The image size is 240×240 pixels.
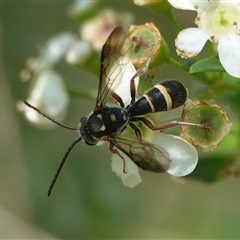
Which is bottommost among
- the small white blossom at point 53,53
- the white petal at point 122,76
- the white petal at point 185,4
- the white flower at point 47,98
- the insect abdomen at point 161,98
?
the insect abdomen at point 161,98

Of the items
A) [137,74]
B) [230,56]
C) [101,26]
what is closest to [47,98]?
[101,26]

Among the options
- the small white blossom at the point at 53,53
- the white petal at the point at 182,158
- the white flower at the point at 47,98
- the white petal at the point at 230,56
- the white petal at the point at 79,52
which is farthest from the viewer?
the small white blossom at the point at 53,53

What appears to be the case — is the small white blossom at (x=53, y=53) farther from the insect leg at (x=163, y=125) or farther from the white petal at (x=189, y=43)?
the white petal at (x=189, y=43)

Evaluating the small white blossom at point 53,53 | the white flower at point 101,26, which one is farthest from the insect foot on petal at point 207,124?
the small white blossom at point 53,53

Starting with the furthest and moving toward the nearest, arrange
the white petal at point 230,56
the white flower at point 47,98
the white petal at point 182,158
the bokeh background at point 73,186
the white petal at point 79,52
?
the bokeh background at point 73,186, the white flower at point 47,98, the white petal at point 79,52, the white petal at point 182,158, the white petal at point 230,56

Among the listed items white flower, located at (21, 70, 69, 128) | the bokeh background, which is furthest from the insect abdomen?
the bokeh background

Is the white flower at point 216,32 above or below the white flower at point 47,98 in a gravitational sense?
below

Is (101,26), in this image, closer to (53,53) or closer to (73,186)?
(53,53)

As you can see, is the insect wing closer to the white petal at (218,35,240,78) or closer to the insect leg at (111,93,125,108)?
the insect leg at (111,93,125,108)
